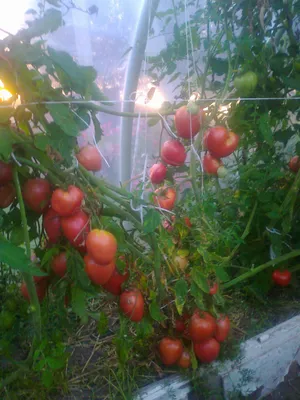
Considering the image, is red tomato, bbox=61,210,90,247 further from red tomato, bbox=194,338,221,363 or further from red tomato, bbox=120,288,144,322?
red tomato, bbox=194,338,221,363

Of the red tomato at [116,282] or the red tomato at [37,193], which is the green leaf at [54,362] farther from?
the red tomato at [37,193]

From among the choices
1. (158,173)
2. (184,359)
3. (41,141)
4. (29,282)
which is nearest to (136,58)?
(158,173)

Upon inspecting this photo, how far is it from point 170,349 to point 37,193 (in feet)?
1.74

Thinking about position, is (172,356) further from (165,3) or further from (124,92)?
(165,3)

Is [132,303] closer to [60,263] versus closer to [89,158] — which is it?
[60,263]

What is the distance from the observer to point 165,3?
51.4 inches

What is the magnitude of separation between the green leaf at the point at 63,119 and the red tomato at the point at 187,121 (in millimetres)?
254

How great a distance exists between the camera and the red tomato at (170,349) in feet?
3.24

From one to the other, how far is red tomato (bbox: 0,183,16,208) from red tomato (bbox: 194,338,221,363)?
1.93 feet

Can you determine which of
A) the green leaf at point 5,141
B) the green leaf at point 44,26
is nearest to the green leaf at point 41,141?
the green leaf at point 5,141

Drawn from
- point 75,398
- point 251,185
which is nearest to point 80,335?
point 75,398

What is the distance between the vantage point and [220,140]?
86 centimetres

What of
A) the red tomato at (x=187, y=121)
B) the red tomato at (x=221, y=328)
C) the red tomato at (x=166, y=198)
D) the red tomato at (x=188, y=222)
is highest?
the red tomato at (x=187, y=121)

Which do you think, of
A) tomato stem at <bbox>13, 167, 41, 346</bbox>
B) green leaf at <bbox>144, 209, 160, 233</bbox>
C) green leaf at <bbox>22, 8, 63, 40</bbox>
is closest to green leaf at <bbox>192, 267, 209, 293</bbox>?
green leaf at <bbox>144, 209, 160, 233</bbox>
